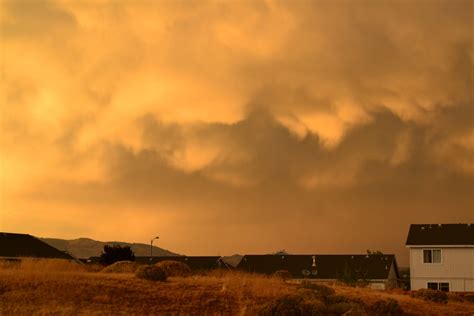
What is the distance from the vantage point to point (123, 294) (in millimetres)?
22609

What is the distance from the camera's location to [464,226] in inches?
2435

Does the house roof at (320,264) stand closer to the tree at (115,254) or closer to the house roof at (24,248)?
the tree at (115,254)

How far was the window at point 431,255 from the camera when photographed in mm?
Result: 58906

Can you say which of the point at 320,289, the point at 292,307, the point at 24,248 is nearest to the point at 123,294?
the point at 292,307

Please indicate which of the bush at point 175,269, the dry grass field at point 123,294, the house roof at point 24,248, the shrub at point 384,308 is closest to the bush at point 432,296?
the dry grass field at point 123,294

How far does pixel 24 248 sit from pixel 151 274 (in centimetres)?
3698

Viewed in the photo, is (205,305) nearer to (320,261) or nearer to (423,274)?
(423,274)

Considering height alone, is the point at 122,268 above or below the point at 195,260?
above

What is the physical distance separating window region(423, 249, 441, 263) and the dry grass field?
34.7 metres

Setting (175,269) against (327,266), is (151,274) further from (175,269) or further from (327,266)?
(327,266)

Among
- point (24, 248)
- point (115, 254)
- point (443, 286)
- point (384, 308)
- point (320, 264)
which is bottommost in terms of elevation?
point (443, 286)

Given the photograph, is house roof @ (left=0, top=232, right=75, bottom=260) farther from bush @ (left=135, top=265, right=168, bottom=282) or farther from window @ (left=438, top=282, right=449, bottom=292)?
window @ (left=438, top=282, right=449, bottom=292)

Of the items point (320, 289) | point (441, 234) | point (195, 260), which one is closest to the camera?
point (320, 289)

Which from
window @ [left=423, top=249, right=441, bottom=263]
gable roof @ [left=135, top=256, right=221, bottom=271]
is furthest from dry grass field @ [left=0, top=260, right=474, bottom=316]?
gable roof @ [left=135, top=256, right=221, bottom=271]
